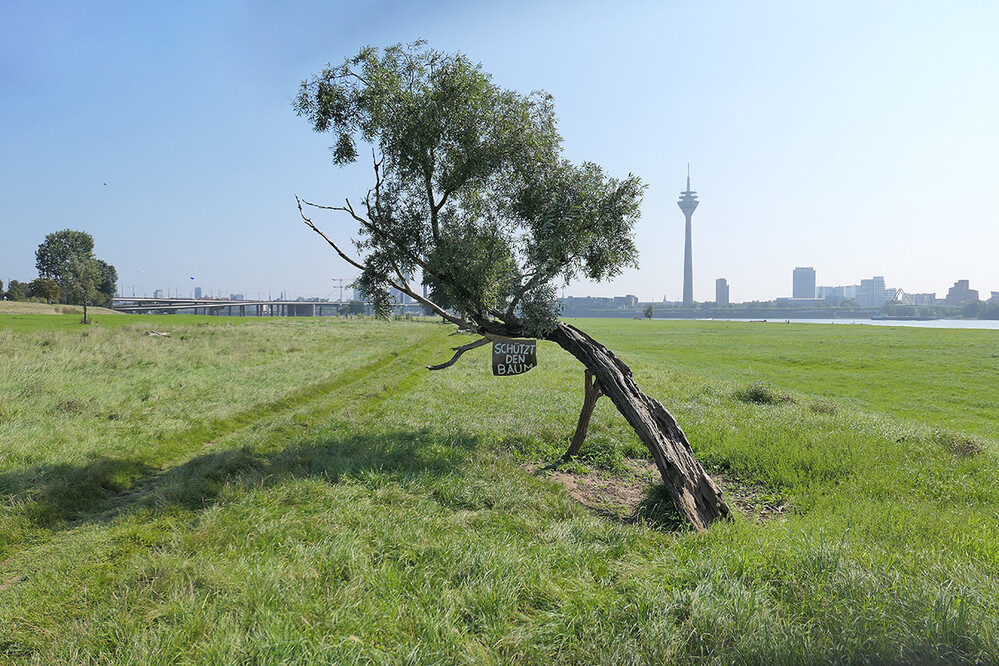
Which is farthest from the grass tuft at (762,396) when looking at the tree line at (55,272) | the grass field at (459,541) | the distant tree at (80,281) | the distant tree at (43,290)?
the distant tree at (43,290)

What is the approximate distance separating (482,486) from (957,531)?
684 cm

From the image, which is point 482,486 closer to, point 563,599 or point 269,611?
point 563,599

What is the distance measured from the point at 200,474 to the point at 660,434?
889cm

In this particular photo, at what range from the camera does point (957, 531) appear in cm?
633

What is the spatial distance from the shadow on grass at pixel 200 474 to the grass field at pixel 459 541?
0.06 meters

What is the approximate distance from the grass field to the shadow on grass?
58 millimetres

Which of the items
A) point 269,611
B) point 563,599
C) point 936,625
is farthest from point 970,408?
point 269,611

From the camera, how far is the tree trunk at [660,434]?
299 inches

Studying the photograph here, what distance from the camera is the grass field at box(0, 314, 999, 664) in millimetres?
4324

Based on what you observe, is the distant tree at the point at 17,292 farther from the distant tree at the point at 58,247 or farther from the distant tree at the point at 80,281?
the distant tree at the point at 80,281

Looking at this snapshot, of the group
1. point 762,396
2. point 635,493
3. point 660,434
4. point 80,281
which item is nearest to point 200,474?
point 635,493

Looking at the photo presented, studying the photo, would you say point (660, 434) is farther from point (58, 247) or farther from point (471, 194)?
point (58, 247)

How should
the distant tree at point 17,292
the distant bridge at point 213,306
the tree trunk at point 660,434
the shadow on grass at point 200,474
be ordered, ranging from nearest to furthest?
the tree trunk at point 660,434, the shadow on grass at point 200,474, the distant tree at point 17,292, the distant bridge at point 213,306

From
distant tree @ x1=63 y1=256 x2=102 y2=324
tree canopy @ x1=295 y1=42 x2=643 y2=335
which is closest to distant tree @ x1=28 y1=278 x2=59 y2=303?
distant tree @ x1=63 y1=256 x2=102 y2=324
